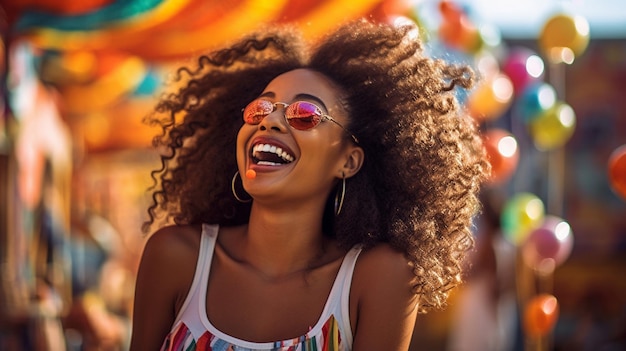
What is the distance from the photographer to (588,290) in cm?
878

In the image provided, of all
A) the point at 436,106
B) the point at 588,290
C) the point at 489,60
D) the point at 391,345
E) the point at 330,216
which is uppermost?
the point at 489,60

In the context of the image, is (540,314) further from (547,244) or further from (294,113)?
(294,113)

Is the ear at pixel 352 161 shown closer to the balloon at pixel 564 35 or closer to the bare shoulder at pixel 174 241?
the bare shoulder at pixel 174 241

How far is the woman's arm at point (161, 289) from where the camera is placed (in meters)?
2.63

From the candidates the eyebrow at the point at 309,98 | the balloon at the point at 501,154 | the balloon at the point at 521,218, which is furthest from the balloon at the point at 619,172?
the eyebrow at the point at 309,98

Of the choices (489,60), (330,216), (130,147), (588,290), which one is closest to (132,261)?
(130,147)

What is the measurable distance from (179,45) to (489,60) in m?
1.62

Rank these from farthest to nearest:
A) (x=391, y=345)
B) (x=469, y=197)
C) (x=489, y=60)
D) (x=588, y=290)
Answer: (x=588, y=290)
(x=489, y=60)
(x=469, y=197)
(x=391, y=345)

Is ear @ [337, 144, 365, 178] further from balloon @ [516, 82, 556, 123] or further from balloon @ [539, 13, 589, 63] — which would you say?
balloon @ [516, 82, 556, 123]

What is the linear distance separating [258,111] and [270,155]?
117mm

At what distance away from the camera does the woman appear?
2.53 meters

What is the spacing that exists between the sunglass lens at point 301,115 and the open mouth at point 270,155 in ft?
0.24

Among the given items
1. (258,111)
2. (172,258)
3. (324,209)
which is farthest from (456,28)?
(172,258)

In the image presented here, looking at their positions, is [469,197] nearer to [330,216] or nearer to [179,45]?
[330,216]
